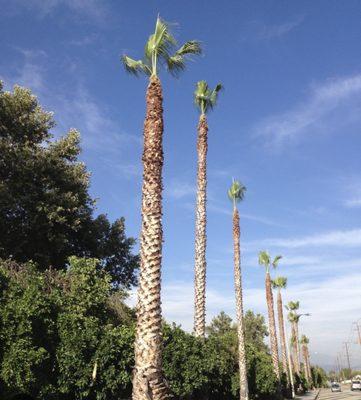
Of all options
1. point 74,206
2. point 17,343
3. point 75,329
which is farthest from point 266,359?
point 17,343

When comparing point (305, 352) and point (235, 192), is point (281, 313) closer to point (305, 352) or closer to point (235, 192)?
point (235, 192)

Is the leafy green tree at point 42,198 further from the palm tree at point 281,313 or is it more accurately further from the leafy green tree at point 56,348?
the palm tree at point 281,313

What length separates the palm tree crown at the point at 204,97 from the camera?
88.0 feet

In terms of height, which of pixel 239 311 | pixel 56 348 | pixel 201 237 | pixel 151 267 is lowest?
pixel 56 348

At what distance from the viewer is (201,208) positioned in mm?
24469

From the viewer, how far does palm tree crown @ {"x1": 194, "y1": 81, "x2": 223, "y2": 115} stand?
26.8 m

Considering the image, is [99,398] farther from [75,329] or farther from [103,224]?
[103,224]

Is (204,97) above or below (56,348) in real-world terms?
above

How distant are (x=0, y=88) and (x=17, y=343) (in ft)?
57.3

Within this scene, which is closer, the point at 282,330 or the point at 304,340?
the point at 282,330

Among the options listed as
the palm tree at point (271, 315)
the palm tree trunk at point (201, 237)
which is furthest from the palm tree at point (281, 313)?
the palm tree trunk at point (201, 237)

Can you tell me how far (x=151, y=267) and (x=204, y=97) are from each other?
649 inches

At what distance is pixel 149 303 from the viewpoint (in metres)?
11.8

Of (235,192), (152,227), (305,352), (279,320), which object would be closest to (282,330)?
(279,320)
